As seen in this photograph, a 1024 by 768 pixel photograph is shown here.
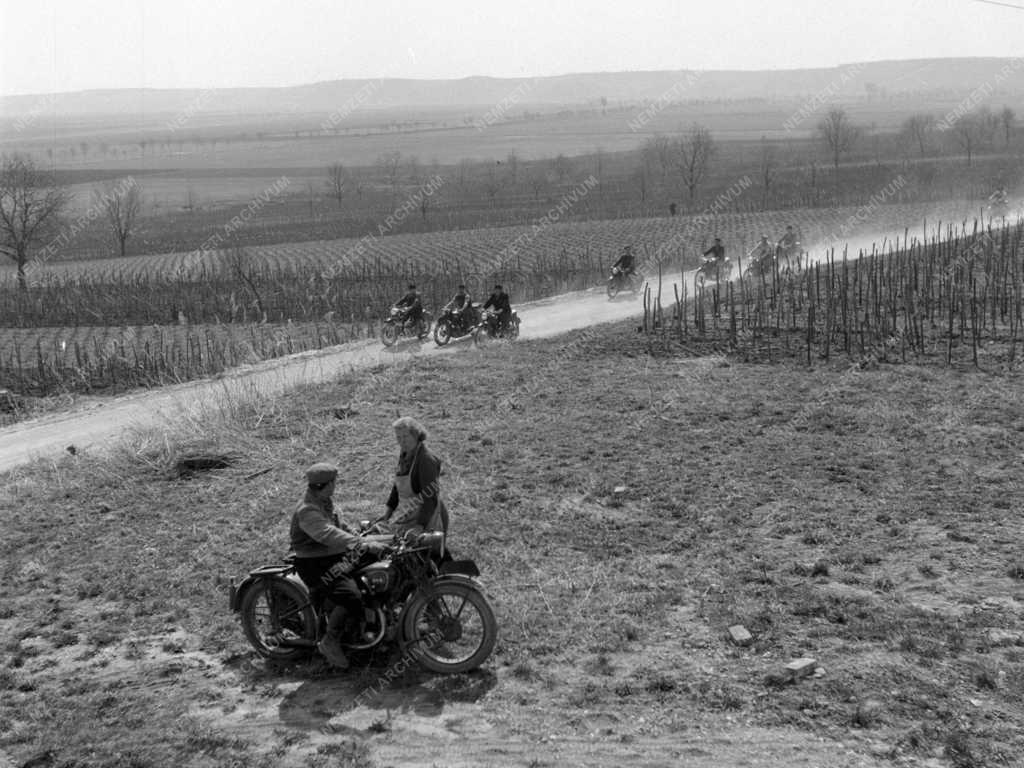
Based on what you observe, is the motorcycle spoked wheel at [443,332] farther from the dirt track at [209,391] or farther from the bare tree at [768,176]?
the bare tree at [768,176]

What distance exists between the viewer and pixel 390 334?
23.7 meters

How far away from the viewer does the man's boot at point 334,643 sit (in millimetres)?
7898

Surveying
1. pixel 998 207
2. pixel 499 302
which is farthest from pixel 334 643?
pixel 998 207

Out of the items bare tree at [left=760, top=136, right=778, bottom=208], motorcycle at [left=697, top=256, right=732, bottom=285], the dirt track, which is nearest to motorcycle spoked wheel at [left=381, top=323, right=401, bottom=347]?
the dirt track

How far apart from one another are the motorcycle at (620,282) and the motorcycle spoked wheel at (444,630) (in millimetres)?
21683

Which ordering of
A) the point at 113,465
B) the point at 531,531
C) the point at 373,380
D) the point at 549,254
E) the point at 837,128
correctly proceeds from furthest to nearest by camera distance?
1. the point at 837,128
2. the point at 549,254
3. the point at 373,380
4. the point at 113,465
5. the point at 531,531

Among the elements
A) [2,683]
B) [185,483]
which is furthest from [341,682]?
[185,483]

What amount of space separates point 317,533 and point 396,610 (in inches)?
39.1

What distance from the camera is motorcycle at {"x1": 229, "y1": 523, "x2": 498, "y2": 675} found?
310 inches

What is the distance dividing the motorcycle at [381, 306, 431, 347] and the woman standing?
15.1 meters

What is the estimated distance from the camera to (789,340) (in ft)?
66.3

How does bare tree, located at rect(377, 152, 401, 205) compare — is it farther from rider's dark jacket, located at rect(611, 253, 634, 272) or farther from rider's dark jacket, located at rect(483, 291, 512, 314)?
rider's dark jacket, located at rect(483, 291, 512, 314)

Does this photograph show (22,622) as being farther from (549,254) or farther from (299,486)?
(549,254)

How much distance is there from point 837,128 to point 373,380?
3919 inches
